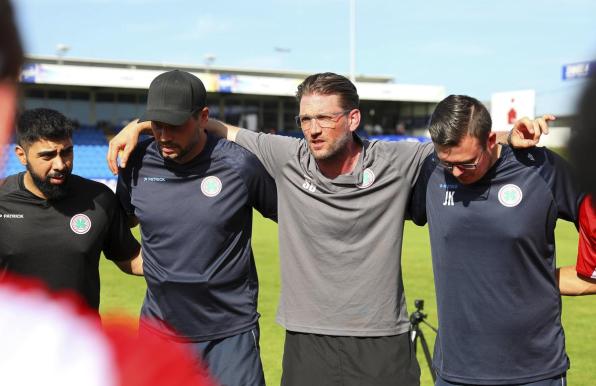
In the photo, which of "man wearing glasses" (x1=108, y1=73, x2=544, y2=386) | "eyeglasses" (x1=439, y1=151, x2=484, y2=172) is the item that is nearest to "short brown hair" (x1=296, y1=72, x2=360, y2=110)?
"man wearing glasses" (x1=108, y1=73, x2=544, y2=386)

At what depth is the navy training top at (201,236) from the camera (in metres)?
3.74

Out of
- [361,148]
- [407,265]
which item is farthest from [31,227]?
[407,265]

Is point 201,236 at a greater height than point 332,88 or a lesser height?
lesser

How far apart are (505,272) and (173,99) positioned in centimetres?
190

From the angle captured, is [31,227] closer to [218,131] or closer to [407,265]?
[218,131]

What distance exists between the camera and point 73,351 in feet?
2.94

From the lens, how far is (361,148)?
12.7 feet

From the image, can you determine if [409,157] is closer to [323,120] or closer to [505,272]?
[323,120]

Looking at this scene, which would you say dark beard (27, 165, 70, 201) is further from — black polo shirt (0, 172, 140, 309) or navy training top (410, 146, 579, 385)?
navy training top (410, 146, 579, 385)

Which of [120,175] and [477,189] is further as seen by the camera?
[120,175]

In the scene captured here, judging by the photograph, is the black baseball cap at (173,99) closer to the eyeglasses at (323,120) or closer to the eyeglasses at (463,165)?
the eyeglasses at (323,120)

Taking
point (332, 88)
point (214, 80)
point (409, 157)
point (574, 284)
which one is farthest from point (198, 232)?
point (214, 80)

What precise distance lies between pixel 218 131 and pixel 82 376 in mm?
3357

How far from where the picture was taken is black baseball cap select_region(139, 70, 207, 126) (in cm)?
365
